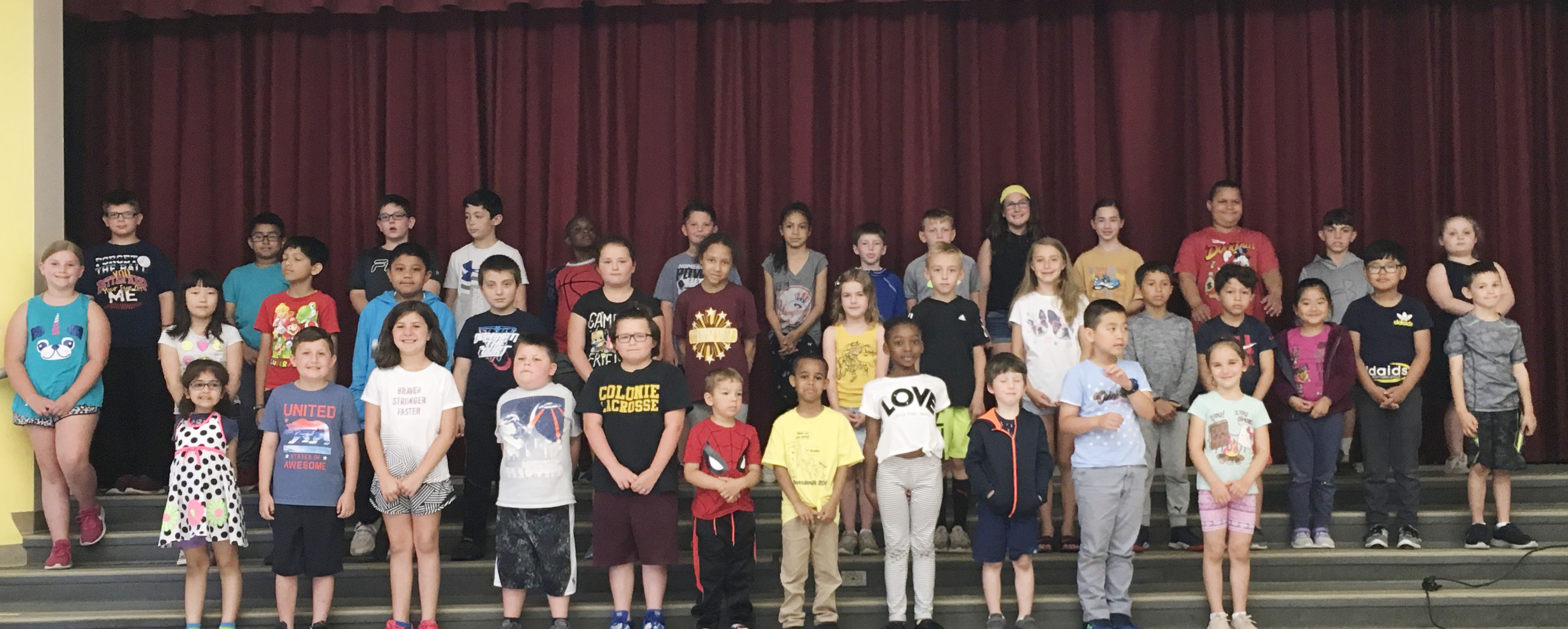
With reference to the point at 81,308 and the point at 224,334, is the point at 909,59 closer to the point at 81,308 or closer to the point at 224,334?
the point at 224,334

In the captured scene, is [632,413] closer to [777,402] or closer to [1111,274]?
[777,402]

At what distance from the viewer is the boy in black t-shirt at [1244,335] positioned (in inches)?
213

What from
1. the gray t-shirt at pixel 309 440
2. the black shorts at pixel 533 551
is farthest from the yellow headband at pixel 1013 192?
the gray t-shirt at pixel 309 440

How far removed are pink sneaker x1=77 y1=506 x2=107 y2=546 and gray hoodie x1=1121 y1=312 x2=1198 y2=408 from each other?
4614 millimetres

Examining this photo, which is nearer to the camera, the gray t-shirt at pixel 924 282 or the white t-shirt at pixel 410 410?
the white t-shirt at pixel 410 410

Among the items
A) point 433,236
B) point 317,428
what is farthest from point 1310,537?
point 433,236

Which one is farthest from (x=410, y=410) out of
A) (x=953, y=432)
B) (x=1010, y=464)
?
→ (x=1010, y=464)

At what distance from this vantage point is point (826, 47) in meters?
7.17

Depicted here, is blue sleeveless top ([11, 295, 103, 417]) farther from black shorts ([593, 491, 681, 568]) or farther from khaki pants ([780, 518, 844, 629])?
khaki pants ([780, 518, 844, 629])

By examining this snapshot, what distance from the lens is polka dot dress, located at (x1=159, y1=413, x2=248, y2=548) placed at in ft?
A: 15.8

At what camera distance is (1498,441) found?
5.37m

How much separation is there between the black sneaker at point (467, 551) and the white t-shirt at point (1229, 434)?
9.85ft

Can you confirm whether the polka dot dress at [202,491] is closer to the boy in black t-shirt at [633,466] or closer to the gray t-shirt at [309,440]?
the gray t-shirt at [309,440]

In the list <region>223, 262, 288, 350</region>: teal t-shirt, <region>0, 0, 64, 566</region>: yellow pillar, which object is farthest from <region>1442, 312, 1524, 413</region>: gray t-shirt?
<region>0, 0, 64, 566</region>: yellow pillar
